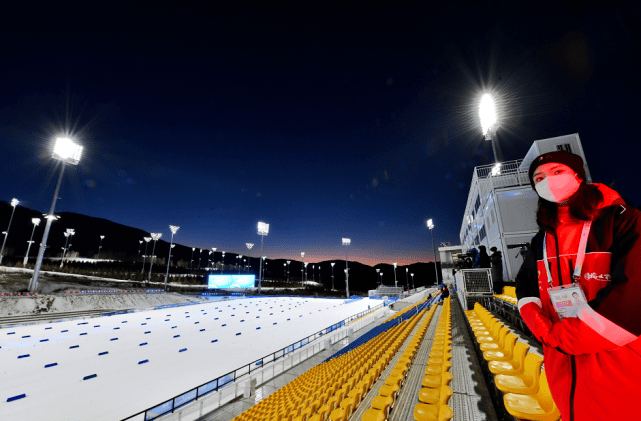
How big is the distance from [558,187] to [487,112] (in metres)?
19.4

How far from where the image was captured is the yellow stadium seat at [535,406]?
2564 millimetres

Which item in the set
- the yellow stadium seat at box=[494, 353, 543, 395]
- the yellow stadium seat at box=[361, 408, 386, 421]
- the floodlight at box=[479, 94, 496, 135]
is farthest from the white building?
the yellow stadium seat at box=[361, 408, 386, 421]

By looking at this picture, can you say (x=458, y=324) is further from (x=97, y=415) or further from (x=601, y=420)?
(x=97, y=415)

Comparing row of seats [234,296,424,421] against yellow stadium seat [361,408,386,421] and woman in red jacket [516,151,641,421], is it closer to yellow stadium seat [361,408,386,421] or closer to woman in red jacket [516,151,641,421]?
yellow stadium seat [361,408,386,421]

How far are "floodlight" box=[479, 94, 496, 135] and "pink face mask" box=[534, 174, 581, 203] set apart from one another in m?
19.1

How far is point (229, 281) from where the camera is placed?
47562 millimetres

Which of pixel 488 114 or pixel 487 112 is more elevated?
pixel 487 112

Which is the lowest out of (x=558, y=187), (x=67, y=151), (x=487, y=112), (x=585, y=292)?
(x=585, y=292)

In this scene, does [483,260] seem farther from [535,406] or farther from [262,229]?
[262,229]

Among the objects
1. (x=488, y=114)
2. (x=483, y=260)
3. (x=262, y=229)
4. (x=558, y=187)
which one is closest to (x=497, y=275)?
(x=483, y=260)

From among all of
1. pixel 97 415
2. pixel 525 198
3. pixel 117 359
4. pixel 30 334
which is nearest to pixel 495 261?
pixel 525 198

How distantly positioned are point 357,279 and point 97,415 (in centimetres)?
14193

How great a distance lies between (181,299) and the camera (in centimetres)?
3781

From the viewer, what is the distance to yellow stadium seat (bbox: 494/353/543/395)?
305cm
